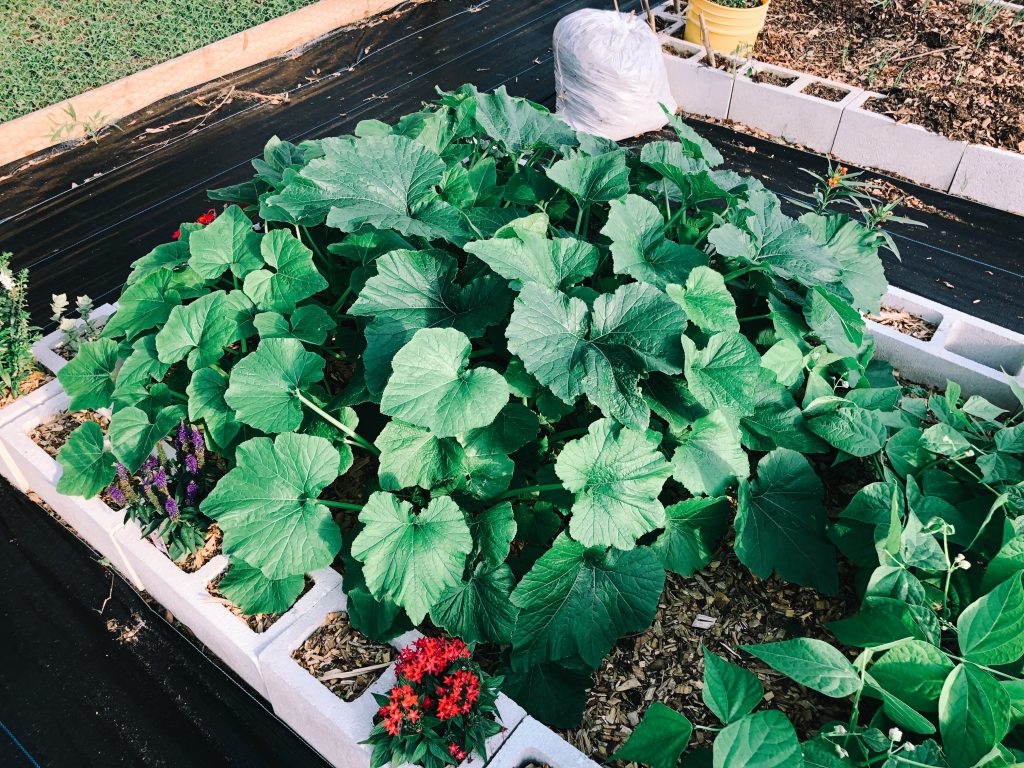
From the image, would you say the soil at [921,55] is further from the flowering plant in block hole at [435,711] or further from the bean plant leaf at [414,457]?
the flowering plant in block hole at [435,711]

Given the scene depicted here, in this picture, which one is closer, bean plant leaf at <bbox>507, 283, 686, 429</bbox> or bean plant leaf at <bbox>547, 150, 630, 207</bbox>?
bean plant leaf at <bbox>507, 283, 686, 429</bbox>

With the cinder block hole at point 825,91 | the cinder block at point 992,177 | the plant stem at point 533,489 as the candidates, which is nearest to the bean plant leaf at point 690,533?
the plant stem at point 533,489

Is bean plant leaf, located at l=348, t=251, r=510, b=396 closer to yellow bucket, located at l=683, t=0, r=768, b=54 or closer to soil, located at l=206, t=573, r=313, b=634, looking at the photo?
soil, located at l=206, t=573, r=313, b=634

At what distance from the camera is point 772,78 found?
464 cm

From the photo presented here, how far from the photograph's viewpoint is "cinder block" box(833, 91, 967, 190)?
4.11m

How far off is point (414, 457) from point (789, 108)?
3.70 meters

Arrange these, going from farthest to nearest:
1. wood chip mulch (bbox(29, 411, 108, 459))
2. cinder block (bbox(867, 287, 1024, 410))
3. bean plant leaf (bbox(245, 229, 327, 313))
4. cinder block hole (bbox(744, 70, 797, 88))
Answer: cinder block hole (bbox(744, 70, 797, 88))
cinder block (bbox(867, 287, 1024, 410))
wood chip mulch (bbox(29, 411, 108, 459))
bean plant leaf (bbox(245, 229, 327, 313))

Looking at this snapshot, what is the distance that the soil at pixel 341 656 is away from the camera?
6.04 feet

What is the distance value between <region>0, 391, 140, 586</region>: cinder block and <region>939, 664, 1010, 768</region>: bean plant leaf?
217cm

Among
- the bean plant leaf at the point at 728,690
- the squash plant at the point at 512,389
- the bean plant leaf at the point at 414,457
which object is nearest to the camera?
the bean plant leaf at the point at 728,690

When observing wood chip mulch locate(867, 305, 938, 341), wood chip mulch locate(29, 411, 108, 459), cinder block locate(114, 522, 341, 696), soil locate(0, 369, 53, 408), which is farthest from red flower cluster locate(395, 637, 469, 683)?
wood chip mulch locate(867, 305, 938, 341)

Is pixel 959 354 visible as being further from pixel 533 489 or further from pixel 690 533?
pixel 533 489

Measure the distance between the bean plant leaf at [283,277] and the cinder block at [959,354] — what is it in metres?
1.97

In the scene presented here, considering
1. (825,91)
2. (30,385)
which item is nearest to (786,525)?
(30,385)
